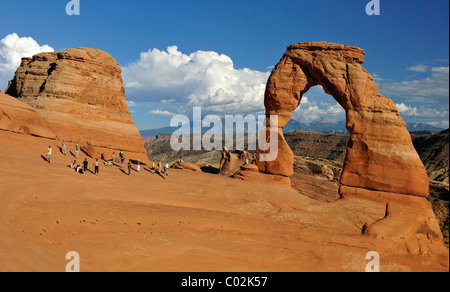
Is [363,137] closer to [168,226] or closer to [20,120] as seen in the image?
[168,226]

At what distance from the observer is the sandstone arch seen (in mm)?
20016

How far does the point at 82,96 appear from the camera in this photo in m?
30.0

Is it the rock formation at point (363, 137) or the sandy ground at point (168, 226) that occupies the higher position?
the rock formation at point (363, 137)

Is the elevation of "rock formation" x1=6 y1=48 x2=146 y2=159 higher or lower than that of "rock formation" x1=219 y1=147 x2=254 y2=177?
higher

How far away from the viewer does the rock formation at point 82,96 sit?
28.5 meters

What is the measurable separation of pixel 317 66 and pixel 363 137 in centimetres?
701

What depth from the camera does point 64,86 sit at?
29.3 meters

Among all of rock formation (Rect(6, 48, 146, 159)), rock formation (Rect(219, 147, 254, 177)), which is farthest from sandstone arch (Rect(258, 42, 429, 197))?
rock formation (Rect(6, 48, 146, 159))
